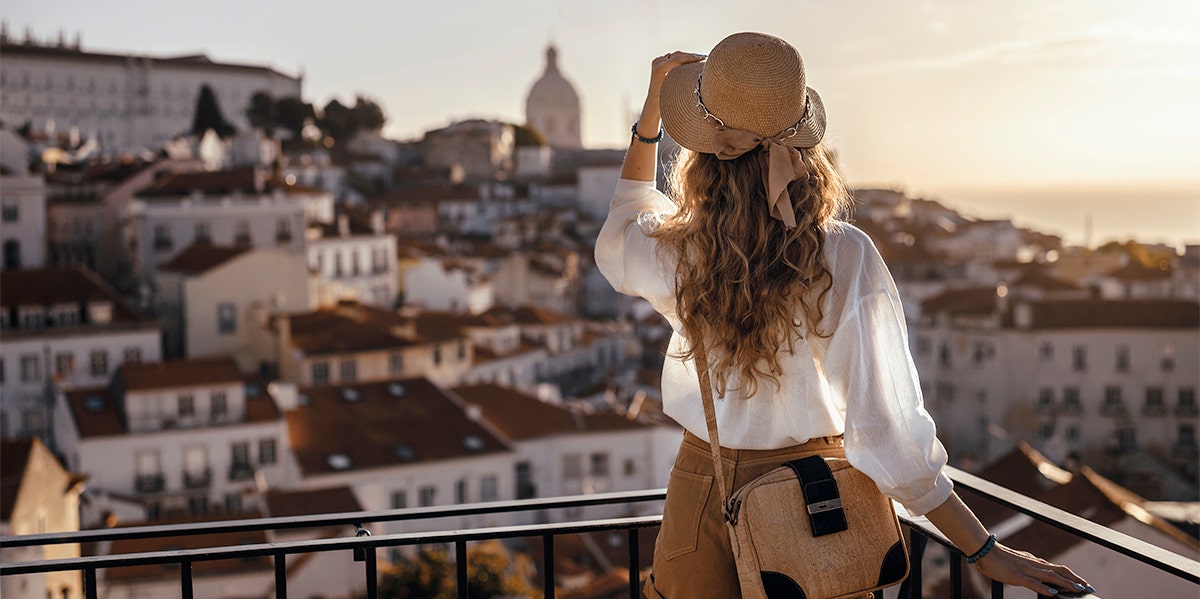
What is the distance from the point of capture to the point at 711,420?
2021 millimetres

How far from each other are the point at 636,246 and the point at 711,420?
36 centimetres

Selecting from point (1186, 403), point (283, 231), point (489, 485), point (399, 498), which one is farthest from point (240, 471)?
point (1186, 403)

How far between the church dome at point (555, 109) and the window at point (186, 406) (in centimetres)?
6333

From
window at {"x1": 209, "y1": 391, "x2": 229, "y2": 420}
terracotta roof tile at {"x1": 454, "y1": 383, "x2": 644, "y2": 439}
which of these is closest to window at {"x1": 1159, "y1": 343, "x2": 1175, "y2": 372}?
terracotta roof tile at {"x1": 454, "y1": 383, "x2": 644, "y2": 439}

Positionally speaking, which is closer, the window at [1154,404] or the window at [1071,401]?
the window at [1154,404]

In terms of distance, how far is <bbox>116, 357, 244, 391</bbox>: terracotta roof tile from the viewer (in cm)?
2133

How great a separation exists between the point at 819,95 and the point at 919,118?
6.50 metres

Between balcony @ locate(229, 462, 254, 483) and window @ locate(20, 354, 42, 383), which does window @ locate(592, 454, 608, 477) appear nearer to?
balcony @ locate(229, 462, 254, 483)

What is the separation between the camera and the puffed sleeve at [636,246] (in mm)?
2154

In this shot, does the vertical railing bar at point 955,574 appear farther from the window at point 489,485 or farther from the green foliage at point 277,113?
the green foliage at point 277,113

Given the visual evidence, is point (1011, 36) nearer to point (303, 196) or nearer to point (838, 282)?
point (838, 282)

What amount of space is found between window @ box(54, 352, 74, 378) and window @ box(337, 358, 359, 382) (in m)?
5.57

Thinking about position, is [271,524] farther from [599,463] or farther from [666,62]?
[599,463]

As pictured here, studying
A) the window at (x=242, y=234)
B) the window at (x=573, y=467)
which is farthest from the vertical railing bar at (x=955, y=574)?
the window at (x=242, y=234)
